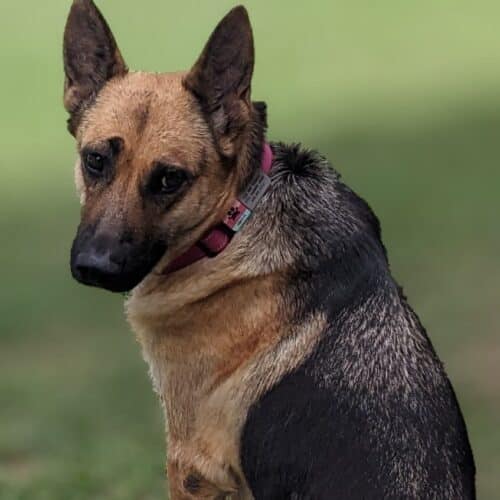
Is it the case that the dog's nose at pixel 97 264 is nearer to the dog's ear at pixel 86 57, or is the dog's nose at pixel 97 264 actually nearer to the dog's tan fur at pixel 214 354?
the dog's tan fur at pixel 214 354

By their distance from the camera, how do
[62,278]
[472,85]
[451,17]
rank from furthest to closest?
1. [451,17]
2. [472,85]
3. [62,278]

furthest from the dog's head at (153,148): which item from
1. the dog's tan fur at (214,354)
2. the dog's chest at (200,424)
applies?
the dog's chest at (200,424)

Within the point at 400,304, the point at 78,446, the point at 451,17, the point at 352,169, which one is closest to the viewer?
the point at 400,304

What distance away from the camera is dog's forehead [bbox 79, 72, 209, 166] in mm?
4473

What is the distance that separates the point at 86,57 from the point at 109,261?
31.1 inches

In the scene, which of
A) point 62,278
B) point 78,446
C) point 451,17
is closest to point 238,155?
point 78,446

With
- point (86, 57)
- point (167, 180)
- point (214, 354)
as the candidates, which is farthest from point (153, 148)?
point (214, 354)

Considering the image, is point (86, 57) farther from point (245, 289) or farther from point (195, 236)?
point (245, 289)

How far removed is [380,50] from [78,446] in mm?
6825

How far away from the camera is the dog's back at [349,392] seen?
14.6 ft

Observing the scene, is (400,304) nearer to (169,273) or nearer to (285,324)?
(285,324)

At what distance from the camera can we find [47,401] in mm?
7266

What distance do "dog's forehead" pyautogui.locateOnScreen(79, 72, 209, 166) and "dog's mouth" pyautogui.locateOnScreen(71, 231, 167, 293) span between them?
31 centimetres

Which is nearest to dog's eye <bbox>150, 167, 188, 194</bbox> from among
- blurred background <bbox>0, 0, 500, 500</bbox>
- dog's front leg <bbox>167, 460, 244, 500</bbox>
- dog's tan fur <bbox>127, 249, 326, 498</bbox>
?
dog's tan fur <bbox>127, 249, 326, 498</bbox>
